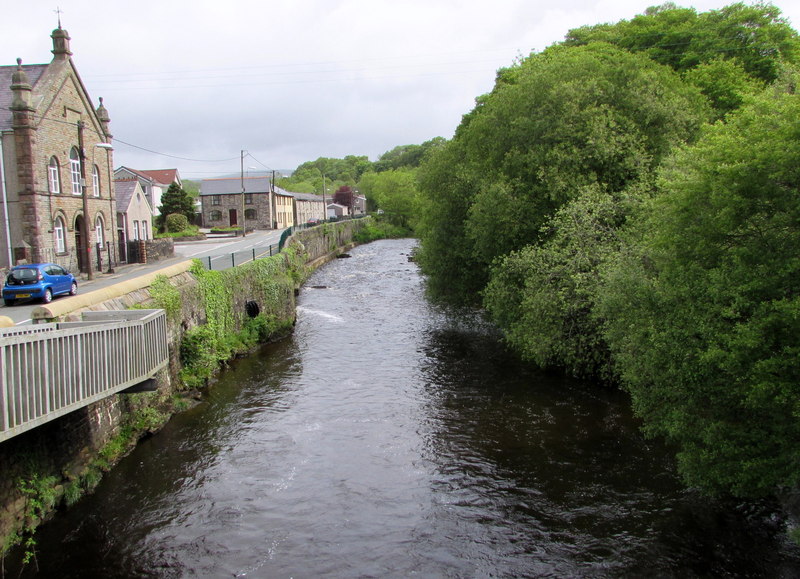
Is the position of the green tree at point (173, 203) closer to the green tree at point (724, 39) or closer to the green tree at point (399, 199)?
the green tree at point (399, 199)

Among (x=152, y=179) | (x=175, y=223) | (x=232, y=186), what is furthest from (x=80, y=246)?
(x=232, y=186)

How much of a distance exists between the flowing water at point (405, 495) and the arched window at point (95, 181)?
21.1 meters

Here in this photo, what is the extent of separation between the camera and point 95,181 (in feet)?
116

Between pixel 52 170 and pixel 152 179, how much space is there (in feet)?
146

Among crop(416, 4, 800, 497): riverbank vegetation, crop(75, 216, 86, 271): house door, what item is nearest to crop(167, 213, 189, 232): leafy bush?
crop(75, 216, 86, 271): house door

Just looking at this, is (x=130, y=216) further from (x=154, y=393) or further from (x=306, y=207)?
(x=306, y=207)

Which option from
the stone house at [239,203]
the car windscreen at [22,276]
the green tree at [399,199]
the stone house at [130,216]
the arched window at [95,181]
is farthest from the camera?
the green tree at [399,199]

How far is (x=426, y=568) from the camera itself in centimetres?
998

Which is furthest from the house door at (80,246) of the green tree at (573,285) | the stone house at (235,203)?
the stone house at (235,203)

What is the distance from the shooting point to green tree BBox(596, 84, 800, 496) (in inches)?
350

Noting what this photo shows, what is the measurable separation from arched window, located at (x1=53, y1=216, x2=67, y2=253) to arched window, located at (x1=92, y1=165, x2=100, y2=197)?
4370 millimetres

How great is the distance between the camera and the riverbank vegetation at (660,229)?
9148 millimetres

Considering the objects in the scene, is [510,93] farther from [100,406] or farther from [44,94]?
[44,94]

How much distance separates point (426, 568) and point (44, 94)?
30.6 meters
